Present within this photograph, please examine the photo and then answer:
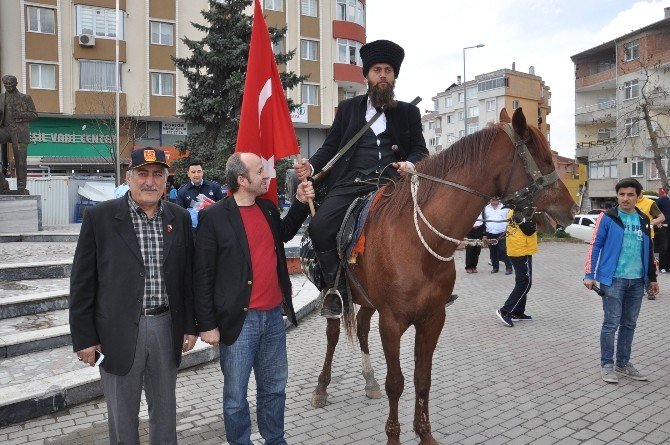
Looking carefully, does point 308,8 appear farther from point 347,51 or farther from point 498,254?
point 498,254

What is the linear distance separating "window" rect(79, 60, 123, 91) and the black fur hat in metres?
32.0

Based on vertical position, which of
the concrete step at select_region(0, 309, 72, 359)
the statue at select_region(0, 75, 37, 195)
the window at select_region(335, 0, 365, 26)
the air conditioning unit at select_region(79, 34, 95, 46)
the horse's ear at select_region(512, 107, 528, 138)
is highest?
the window at select_region(335, 0, 365, 26)

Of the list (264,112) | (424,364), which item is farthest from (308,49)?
(424,364)

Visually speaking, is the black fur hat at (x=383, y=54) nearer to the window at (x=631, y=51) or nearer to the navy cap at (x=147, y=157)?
the navy cap at (x=147, y=157)

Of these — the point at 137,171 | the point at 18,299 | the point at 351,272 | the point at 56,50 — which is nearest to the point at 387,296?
the point at 351,272

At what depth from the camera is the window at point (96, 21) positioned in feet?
105

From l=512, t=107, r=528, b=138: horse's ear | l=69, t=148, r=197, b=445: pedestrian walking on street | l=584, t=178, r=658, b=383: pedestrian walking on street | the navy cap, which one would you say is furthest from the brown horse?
l=584, t=178, r=658, b=383: pedestrian walking on street

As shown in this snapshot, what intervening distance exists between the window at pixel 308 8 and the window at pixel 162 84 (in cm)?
1061

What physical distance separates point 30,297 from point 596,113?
5369 cm

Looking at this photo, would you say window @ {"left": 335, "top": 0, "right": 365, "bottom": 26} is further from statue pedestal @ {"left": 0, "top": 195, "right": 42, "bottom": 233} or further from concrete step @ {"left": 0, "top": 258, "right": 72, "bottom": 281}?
concrete step @ {"left": 0, "top": 258, "right": 72, "bottom": 281}

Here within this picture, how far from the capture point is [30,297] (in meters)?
6.99

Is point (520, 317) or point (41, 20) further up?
point (41, 20)

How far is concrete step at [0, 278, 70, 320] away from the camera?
674 cm

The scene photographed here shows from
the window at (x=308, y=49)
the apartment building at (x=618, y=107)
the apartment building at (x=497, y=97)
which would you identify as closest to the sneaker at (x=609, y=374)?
the window at (x=308, y=49)
